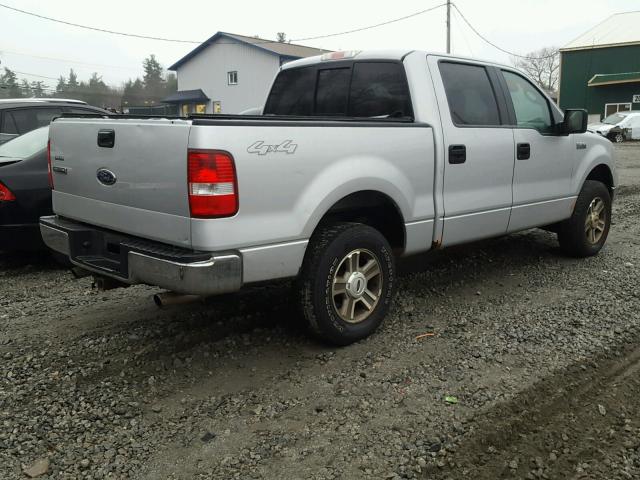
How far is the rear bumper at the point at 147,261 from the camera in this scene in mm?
3080

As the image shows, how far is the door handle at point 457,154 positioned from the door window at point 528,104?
0.98m

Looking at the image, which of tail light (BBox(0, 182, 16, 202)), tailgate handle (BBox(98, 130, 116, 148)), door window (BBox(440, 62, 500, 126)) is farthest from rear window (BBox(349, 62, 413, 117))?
tail light (BBox(0, 182, 16, 202))

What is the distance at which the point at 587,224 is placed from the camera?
6082 mm

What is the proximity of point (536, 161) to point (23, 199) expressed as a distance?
4759 millimetres

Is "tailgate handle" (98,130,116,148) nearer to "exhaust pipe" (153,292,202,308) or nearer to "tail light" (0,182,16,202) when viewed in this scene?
"exhaust pipe" (153,292,202,308)

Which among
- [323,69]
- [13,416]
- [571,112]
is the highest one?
[323,69]

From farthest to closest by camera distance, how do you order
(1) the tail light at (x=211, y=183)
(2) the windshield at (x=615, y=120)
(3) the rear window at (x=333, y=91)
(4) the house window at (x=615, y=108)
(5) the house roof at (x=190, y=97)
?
(5) the house roof at (x=190, y=97)
(4) the house window at (x=615, y=108)
(2) the windshield at (x=615, y=120)
(3) the rear window at (x=333, y=91)
(1) the tail light at (x=211, y=183)

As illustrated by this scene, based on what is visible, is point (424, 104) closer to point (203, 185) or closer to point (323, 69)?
point (323, 69)

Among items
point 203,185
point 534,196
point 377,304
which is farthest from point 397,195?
point 534,196

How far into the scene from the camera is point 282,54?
1618 inches

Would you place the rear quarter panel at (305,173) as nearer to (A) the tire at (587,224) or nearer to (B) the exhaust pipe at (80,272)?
(B) the exhaust pipe at (80,272)

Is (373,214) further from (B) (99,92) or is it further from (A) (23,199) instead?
(B) (99,92)

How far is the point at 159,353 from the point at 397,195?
75.2 inches

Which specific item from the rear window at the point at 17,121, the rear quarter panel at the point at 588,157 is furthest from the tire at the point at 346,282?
the rear window at the point at 17,121
